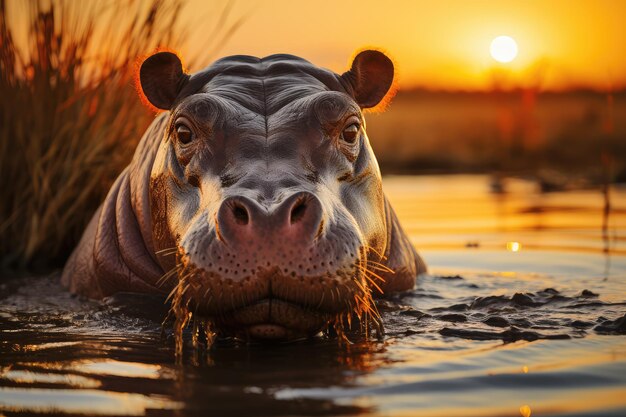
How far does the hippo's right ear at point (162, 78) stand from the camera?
15.6 ft

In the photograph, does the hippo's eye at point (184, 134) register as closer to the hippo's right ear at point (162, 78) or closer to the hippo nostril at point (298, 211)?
the hippo's right ear at point (162, 78)

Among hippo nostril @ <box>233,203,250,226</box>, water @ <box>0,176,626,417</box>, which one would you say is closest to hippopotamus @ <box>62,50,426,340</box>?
hippo nostril @ <box>233,203,250,226</box>

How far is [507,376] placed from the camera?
10.0ft

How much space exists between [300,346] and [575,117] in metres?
21.5

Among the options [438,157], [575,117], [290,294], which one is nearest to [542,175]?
[438,157]

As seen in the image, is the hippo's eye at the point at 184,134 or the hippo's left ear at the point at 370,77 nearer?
the hippo's eye at the point at 184,134

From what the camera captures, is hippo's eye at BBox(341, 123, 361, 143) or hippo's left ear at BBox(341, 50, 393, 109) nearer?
hippo's eye at BBox(341, 123, 361, 143)

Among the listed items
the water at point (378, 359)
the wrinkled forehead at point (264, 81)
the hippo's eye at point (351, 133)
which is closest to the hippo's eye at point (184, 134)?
the wrinkled forehead at point (264, 81)

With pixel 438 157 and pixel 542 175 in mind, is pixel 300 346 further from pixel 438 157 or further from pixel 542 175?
pixel 438 157

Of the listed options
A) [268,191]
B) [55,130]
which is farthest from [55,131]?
[268,191]

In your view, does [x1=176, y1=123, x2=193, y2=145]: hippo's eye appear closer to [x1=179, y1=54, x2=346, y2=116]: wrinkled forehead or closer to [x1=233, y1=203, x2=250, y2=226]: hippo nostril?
[x1=179, y1=54, x2=346, y2=116]: wrinkled forehead

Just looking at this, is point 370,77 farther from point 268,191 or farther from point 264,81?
point 268,191

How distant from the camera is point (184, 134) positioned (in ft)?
14.3

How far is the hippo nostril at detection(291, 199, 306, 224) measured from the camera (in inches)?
132
